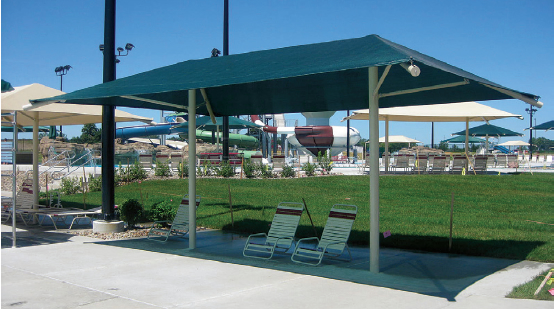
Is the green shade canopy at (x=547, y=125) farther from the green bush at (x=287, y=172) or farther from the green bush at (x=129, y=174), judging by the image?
the green bush at (x=129, y=174)

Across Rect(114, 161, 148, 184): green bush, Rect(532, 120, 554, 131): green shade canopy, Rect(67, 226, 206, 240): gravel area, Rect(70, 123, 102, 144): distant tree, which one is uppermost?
Rect(70, 123, 102, 144): distant tree

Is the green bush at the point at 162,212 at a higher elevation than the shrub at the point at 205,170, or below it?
below

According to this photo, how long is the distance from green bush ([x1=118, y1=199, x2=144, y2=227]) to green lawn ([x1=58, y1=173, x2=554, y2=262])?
63.0 inches

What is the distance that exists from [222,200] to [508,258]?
30.2 ft

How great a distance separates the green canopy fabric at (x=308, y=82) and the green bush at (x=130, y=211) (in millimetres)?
2178

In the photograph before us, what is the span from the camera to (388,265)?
24.9 feet

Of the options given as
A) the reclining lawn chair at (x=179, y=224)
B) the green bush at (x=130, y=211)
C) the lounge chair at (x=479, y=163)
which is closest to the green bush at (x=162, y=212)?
the green bush at (x=130, y=211)

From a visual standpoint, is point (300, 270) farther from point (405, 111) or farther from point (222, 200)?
point (405, 111)

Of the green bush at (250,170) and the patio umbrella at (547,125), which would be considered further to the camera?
the patio umbrella at (547,125)

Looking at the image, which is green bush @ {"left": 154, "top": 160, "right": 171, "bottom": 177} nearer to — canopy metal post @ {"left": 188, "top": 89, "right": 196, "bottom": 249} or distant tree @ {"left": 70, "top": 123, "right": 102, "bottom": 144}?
canopy metal post @ {"left": 188, "top": 89, "right": 196, "bottom": 249}

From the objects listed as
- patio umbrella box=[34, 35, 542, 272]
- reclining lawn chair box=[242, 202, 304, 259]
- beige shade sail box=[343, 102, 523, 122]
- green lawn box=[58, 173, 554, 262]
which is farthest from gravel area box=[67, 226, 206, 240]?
beige shade sail box=[343, 102, 523, 122]

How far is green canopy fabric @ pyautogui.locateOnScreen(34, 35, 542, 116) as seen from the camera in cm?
668

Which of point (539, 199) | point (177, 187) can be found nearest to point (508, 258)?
point (539, 199)

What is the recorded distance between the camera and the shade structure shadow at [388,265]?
641 cm
